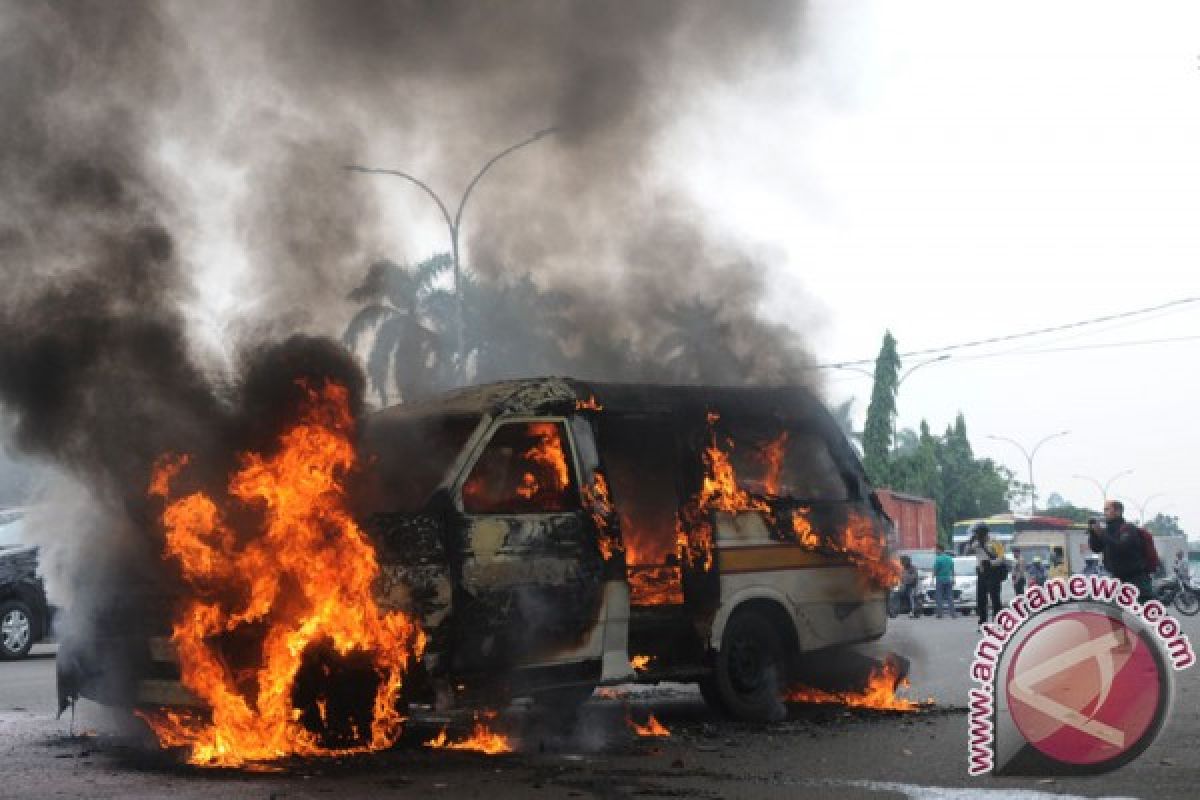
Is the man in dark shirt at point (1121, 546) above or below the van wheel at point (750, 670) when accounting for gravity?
above

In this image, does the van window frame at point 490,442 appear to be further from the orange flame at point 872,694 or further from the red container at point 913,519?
the red container at point 913,519

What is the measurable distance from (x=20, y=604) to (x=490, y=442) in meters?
11.0

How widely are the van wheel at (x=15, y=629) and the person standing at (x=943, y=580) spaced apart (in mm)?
18146

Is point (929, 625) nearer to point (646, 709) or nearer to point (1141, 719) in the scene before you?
point (646, 709)

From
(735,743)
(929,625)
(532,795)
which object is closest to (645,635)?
(735,743)

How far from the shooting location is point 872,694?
1109 centimetres

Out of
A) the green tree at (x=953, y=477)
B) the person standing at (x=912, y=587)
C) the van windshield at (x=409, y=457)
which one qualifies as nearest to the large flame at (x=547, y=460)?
the van windshield at (x=409, y=457)

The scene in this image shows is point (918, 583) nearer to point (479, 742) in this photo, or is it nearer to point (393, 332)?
point (393, 332)

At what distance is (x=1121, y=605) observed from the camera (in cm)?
695

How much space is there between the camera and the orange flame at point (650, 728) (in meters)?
9.69

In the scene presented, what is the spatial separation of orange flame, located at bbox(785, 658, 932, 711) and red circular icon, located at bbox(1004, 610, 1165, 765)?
10.0ft

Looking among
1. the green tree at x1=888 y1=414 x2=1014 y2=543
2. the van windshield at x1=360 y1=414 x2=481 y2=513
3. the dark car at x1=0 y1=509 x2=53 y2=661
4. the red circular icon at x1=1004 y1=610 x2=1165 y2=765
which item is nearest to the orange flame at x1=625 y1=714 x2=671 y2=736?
the van windshield at x1=360 y1=414 x2=481 y2=513

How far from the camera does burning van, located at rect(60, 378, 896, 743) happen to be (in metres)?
8.37

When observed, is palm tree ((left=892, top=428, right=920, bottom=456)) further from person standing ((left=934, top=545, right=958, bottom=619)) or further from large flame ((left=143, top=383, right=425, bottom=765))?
large flame ((left=143, top=383, right=425, bottom=765))
